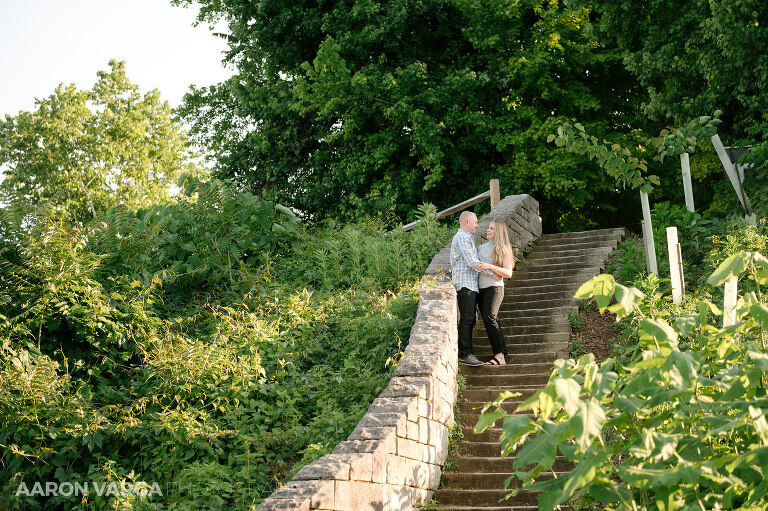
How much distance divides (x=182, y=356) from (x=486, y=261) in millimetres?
3479

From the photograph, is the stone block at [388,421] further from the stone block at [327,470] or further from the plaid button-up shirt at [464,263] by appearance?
the plaid button-up shirt at [464,263]

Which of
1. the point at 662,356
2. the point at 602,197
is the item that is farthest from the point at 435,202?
the point at 662,356

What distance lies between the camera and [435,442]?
6301 mm

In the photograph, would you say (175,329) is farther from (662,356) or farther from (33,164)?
(33,164)

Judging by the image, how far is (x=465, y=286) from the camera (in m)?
8.00

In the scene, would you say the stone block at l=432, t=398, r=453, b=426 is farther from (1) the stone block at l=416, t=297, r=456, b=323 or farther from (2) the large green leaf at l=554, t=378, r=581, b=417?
(2) the large green leaf at l=554, t=378, r=581, b=417

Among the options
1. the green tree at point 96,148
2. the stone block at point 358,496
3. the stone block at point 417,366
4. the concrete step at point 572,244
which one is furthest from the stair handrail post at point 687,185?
the green tree at point 96,148

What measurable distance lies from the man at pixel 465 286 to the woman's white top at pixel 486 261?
12cm

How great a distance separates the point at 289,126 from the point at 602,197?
8.18 meters

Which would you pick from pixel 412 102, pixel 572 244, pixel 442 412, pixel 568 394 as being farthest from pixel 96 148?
A: pixel 568 394

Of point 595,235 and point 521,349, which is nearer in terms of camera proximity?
point 521,349

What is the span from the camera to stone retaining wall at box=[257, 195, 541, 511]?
15.5 feet

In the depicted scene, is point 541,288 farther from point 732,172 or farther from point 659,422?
point 659,422

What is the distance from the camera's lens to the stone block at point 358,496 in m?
4.75
